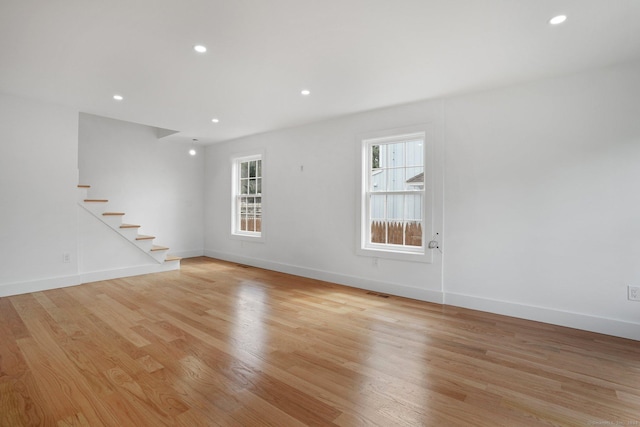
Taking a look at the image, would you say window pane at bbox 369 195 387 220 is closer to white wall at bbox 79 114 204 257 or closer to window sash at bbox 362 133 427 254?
window sash at bbox 362 133 427 254

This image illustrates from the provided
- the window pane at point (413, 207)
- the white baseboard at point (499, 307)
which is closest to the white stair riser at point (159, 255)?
the white baseboard at point (499, 307)

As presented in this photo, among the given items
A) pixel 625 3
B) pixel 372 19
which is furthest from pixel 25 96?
pixel 625 3

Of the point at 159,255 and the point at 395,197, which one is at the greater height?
the point at 395,197

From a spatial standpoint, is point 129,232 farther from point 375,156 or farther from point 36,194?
point 375,156

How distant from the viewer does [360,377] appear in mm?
2100

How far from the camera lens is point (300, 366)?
7.34ft

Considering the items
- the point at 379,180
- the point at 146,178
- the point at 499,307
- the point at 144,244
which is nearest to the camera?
the point at 499,307

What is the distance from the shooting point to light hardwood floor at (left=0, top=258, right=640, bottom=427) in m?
1.73

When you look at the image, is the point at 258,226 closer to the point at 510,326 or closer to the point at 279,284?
the point at 279,284

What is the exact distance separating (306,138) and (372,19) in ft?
9.68

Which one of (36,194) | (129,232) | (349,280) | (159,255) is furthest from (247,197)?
(36,194)

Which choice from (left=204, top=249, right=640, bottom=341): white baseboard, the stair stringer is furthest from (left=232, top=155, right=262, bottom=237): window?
the stair stringer

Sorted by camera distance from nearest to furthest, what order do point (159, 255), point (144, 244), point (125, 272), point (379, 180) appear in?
point (379, 180)
point (125, 272)
point (144, 244)
point (159, 255)

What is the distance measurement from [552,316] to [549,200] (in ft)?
3.80
